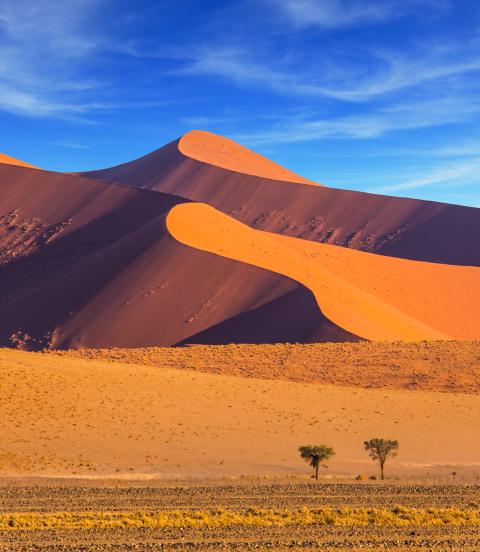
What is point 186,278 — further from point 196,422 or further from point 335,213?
point 335,213

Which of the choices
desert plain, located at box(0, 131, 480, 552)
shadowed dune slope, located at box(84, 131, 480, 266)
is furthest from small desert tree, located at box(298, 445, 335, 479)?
shadowed dune slope, located at box(84, 131, 480, 266)

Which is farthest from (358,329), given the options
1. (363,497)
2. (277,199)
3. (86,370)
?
(277,199)

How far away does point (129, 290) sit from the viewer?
54125 mm

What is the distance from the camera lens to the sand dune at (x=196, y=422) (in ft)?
84.1

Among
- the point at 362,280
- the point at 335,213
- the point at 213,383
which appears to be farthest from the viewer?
the point at 335,213

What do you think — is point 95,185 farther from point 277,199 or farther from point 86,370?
point 86,370

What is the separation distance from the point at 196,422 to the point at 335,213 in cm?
8140

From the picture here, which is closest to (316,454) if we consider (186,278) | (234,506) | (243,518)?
(234,506)

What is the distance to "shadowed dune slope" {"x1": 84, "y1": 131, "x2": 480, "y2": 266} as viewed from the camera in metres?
104

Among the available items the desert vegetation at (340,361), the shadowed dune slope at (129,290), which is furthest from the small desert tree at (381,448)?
the shadowed dune slope at (129,290)

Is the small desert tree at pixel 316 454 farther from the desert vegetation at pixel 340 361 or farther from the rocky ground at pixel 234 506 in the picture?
the desert vegetation at pixel 340 361

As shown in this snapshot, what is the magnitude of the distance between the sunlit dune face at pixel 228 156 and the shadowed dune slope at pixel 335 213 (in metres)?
5.87

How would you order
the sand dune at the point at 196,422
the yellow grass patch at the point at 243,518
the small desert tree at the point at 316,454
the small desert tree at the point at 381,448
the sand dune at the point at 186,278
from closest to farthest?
the yellow grass patch at the point at 243,518 → the small desert tree at the point at 316,454 → the small desert tree at the point at 381,448 → the sand dune at the point at 196,422 → the sand dune at the point at 186,278

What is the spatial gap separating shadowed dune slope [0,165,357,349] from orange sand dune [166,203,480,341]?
1.84 metres
